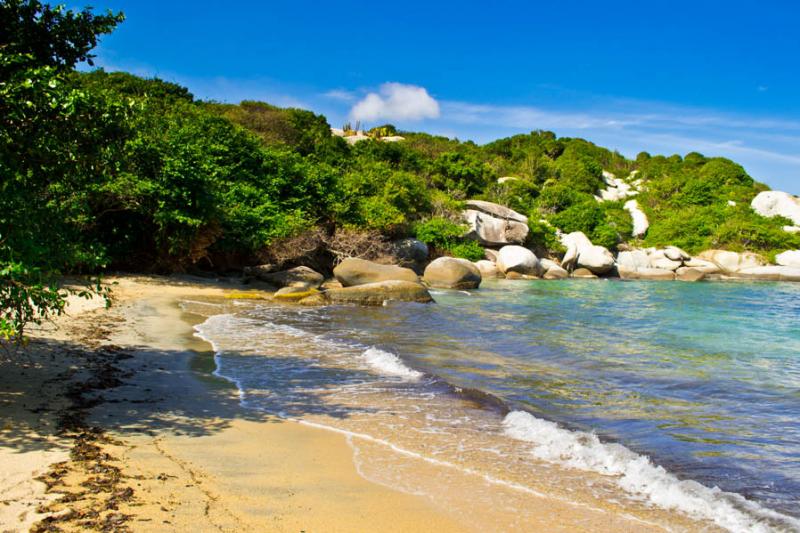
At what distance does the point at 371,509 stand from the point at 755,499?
3147 millimetres

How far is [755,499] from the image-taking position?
4.63 metres

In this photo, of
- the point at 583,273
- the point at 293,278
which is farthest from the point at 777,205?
the point at 293,278

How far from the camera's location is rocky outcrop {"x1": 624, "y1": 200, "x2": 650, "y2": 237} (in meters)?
48.1

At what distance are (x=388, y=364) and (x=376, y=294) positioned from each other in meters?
8.96

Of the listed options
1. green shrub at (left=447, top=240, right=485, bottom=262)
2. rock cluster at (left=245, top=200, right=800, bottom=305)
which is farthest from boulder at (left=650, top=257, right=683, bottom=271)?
green shrub at (left=447, top=240, right=485, bottom=262)

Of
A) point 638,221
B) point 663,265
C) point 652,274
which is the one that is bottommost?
point 652,274

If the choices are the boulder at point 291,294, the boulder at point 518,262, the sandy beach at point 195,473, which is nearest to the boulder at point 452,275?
the boulder at point 291,294

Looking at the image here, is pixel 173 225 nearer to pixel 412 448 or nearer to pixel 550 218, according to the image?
pixel 412 448

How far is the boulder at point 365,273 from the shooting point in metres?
20.5

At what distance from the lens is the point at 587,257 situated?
36438 mm

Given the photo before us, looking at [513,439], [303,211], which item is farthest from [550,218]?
[513,439]

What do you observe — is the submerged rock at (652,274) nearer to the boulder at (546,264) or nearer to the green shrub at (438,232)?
the boulder at (546,264)

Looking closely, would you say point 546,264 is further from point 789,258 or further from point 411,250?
point 789,258

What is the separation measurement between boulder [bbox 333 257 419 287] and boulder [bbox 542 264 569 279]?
50.2ft
